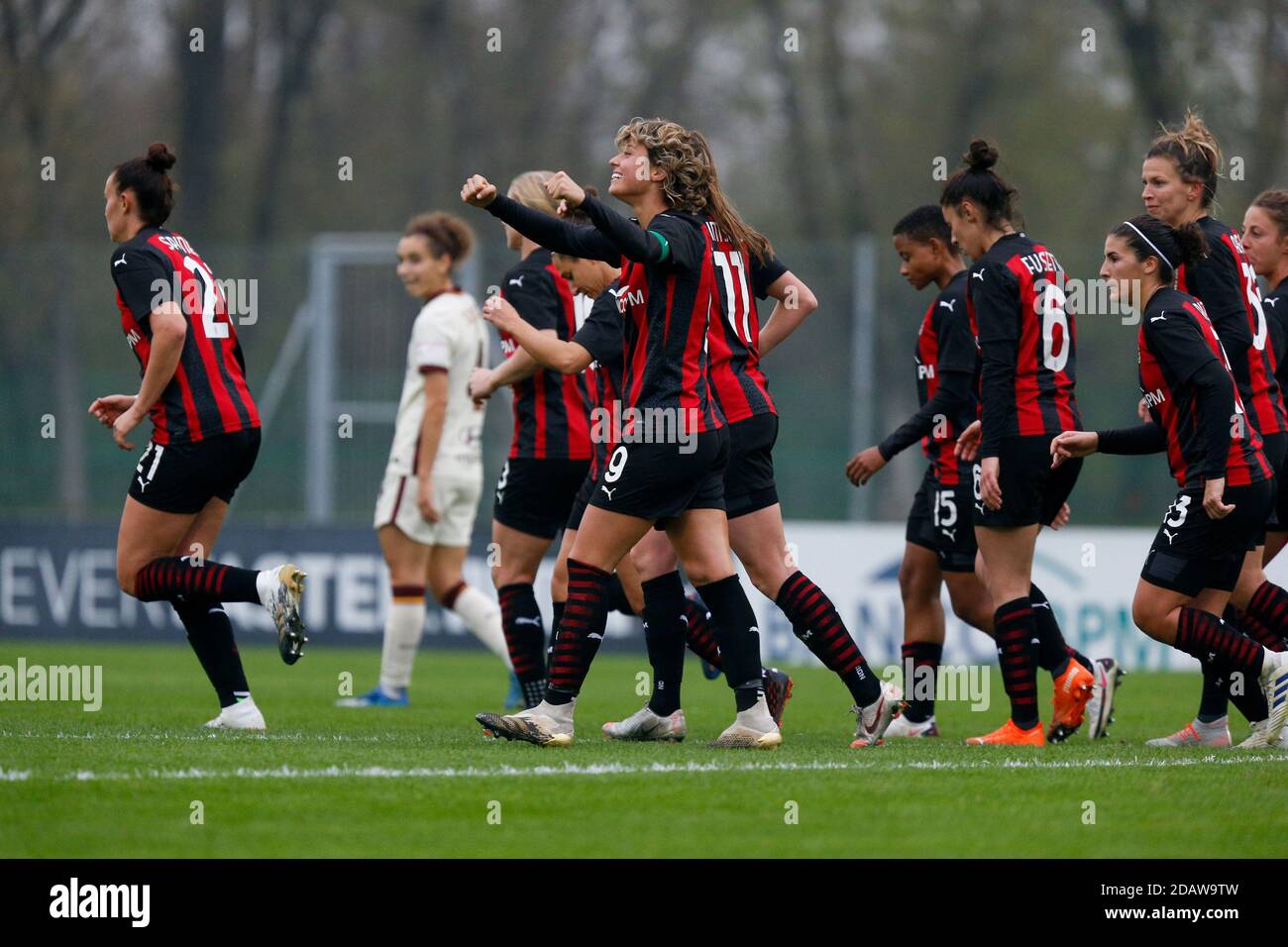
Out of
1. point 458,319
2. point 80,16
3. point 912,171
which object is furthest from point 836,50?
point 458,319

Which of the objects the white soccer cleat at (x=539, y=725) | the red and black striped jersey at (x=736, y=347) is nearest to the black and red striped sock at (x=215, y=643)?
the white soccer cleat at (x=539, y=725)

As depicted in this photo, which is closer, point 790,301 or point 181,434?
point 181,434

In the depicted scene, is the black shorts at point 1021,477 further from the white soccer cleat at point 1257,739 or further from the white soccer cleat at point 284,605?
the white soccer cleat at point 284,605

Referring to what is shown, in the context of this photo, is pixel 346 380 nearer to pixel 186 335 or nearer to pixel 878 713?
pixel 186 335

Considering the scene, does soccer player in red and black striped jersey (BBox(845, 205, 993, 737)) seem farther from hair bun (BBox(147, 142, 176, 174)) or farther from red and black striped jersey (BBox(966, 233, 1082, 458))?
hair bun (BBox(147, 142, 176, 174))

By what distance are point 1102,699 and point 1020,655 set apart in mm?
457

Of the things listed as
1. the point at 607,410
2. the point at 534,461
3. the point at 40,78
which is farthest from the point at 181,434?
the point at 40,78

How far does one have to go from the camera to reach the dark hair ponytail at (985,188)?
7.29m

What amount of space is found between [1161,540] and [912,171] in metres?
22.8

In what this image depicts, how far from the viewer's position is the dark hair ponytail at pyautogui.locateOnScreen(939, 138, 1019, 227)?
23.9 ft

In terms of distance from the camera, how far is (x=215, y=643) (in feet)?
24.3

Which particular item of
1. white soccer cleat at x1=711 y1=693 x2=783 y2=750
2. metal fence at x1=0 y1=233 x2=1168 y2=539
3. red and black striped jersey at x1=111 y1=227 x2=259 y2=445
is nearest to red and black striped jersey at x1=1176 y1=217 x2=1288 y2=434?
white soccer cleat at x1=711 y1=693 x2=783 y2=750

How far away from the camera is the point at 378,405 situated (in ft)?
53.1

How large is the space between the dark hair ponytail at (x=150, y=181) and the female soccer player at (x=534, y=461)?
1514 millimetres
